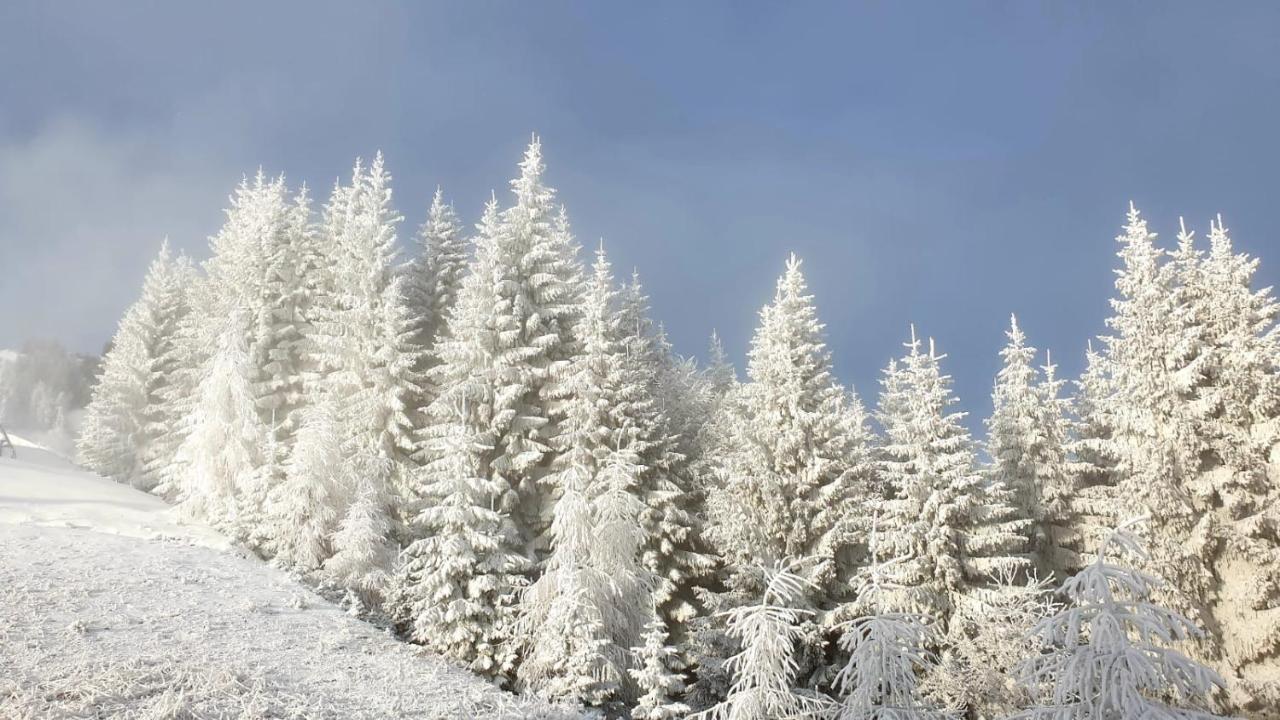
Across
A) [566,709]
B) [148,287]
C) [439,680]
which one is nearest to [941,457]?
[566,709]

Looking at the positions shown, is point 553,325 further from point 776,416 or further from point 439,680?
point 439,680

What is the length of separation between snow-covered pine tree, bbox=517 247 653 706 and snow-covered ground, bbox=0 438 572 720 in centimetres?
174

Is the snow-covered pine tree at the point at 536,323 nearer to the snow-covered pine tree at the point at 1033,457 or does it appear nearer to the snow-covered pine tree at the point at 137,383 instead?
the snow-covered pine tree at the point at 1033,457

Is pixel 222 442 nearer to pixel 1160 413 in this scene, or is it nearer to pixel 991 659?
pixel 991 659

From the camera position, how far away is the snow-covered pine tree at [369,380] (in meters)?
24.7

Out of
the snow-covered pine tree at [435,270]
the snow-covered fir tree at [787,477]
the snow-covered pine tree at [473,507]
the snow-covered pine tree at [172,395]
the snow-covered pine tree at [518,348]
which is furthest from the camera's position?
the snow-covered pine tree at [172,395]

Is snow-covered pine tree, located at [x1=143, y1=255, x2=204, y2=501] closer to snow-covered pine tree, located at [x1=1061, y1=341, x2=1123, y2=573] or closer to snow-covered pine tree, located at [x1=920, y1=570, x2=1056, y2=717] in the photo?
snow-covered pine tree, located at [x1=920, y1=570, x2=1056, y2=717]

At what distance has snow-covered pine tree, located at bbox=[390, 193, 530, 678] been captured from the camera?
21.2 meters

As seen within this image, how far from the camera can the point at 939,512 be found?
22141 mm

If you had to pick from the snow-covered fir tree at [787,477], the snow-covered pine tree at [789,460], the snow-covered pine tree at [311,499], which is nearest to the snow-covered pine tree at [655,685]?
the snow-covered fir tree at [787,477]

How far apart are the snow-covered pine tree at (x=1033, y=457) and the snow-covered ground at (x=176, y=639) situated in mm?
17550

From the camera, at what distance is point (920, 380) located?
2369 cm

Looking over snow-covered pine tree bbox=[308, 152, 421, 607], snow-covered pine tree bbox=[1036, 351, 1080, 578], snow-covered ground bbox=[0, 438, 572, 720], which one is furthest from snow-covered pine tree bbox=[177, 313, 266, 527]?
snow-covered pine tree bbox=[1036, 351, 1080, 578]

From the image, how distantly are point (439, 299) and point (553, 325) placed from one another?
25.3ft
